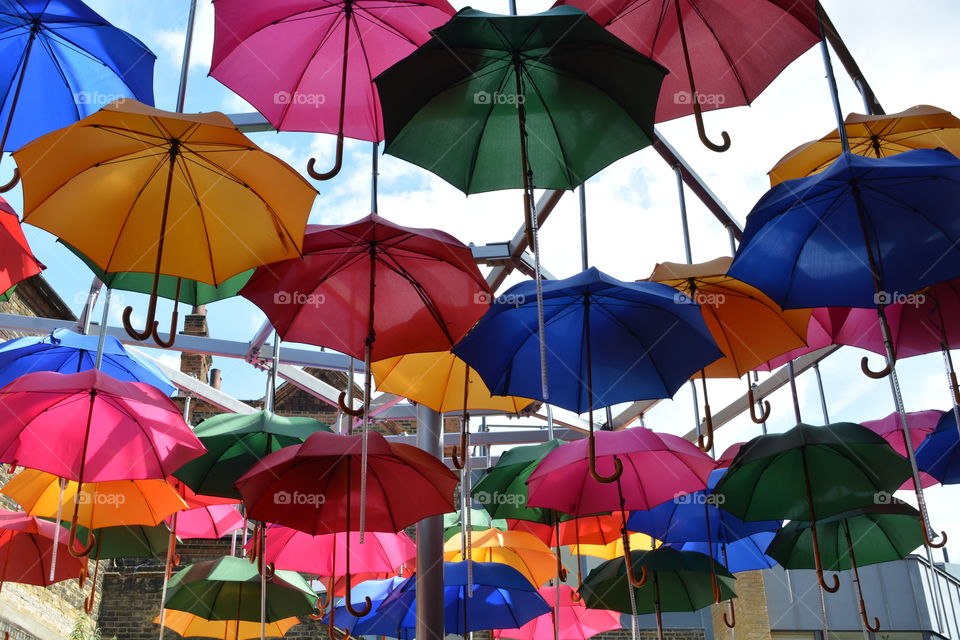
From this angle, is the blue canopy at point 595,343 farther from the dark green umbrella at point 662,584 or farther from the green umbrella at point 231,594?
the green umbrella at point 231,594

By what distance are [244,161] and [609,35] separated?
1.69m

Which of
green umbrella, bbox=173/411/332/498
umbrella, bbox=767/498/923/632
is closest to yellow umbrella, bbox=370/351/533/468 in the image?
green umbrella, bbox=173/411/332/498

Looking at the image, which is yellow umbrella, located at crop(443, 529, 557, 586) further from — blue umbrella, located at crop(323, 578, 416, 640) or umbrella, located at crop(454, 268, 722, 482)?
umbrella, located at crop(454, 268, 722, 482)

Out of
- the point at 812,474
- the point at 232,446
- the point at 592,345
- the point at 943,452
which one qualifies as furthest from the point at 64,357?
the point at 943,452

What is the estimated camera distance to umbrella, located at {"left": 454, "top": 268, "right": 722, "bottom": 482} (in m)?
4.38

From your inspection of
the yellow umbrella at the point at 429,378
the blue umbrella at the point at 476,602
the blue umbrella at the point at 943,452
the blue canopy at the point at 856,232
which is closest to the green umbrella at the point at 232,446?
the yellow umbrella at the point at 429,378

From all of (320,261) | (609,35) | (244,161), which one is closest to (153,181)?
(244,161)

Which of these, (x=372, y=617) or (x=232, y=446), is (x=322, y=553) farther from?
(x=232, y=446)

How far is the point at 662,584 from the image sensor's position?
21.6ft

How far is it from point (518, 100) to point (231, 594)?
15.5 feet

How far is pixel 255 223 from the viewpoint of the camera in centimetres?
405

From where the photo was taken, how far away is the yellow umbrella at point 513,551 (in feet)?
23.0

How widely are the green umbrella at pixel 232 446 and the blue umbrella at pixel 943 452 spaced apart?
12.0ft

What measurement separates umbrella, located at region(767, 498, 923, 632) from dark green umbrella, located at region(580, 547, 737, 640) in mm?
477
